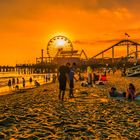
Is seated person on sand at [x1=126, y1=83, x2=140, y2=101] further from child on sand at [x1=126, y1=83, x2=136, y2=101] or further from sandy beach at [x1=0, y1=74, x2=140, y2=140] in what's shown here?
sandy beach at [x1=0, y1=74, x2=140, y2=140]

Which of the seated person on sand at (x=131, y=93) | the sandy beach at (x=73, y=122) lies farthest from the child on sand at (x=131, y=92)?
the sandy beach at (x=73, y=122)

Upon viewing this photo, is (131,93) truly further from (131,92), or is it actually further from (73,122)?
(73,122)

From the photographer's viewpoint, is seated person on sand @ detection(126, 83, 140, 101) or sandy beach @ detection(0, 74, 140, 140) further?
seated person on sand @ detection(126, 83, 140, 101)

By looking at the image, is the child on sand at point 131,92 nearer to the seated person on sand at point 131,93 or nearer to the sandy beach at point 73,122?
the seated person on sand at point 131,93

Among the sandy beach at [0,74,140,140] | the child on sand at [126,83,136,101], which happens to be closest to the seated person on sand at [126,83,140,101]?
the child on sand at [126,83,136,101]

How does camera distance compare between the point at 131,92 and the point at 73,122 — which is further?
the point at 131,92

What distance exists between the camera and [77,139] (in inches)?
370

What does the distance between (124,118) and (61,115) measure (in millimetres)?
2483

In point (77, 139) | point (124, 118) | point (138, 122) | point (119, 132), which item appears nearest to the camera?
point (77, 139)

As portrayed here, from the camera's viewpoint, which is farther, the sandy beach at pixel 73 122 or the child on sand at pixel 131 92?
the child on sand at pixel 131 92

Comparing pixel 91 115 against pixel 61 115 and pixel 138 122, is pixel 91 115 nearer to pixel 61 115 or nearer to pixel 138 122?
pixel 61 115

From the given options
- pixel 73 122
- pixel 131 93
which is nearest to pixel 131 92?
pixel 131 93

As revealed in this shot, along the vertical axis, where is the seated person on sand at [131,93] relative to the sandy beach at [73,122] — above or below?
above

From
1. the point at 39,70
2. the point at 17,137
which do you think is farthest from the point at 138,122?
the point at 39,70
